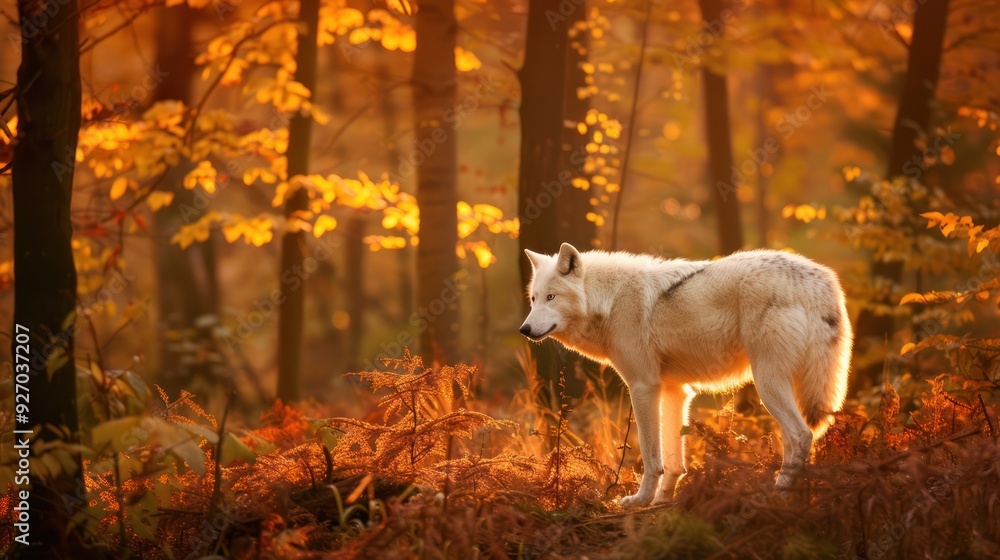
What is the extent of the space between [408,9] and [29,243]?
5169mm

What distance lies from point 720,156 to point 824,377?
7.32 m

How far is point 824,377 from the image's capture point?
571 cm

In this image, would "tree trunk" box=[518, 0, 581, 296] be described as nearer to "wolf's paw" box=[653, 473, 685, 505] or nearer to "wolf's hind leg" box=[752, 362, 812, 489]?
"wolf's paw" box=[653, 473, 685, 505]

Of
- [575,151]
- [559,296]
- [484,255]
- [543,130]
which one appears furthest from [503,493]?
[484,255]

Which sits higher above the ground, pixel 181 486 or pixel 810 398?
pixel 810 398

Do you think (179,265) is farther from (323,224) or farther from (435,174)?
(435,174)

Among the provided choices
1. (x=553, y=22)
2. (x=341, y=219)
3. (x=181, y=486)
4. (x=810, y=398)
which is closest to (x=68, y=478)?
(x=181, y=486)

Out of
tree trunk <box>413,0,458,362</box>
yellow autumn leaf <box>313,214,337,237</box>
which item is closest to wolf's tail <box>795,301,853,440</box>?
tree trunk <box>413,0,458,362</box>

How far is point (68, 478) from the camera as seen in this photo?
5027 millimetres

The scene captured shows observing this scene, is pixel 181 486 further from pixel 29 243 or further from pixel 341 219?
pixel 341 219

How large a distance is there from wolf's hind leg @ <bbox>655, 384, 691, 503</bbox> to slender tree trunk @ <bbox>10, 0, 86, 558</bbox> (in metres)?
4.06

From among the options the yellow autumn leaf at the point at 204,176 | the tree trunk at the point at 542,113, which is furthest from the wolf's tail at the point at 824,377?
the yellow autumn leaf at the point at 204,176

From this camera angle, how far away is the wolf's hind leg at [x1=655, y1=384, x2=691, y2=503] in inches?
252

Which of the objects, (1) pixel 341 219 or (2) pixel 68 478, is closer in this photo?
(2) pixel 68 478
